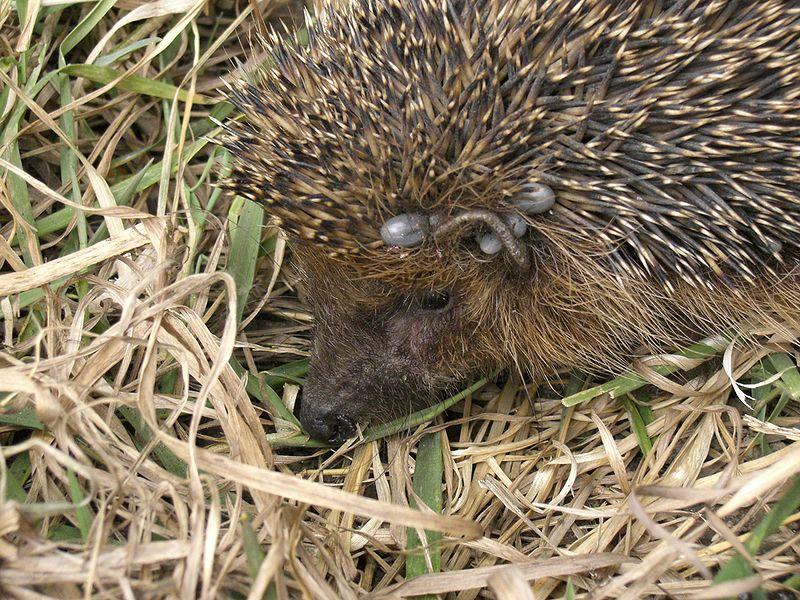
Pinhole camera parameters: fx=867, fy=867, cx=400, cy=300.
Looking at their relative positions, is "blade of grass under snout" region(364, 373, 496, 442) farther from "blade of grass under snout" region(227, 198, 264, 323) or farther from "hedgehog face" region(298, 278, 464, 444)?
"blade of grass under snout" region(227, 198, 264, 323)

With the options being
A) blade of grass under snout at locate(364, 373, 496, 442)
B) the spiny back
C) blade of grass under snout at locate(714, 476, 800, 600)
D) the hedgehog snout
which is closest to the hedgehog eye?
the hedgehog snout

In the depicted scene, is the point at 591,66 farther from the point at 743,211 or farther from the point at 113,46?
the point at 113,46

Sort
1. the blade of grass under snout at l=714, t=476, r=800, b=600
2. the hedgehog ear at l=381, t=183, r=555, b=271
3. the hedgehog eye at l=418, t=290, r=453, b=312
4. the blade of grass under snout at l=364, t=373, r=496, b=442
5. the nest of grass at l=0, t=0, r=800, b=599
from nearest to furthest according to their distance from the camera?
the blade of grass under snout at l=714, t=476, r=800, b=600 < the nest of grass at l=0, t=0, r=800, b=599 < the hedgehog ear at l=381, t=183, r=555, b=271 < the hedgehog eye at l=418, t=290, r=453, b=312 < the blade of grass under snout at l=364, t=373, r=496, b=442

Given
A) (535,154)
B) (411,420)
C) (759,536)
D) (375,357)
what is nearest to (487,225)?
(535,154)

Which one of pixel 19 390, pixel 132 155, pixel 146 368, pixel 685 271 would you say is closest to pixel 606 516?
pixel 685 271

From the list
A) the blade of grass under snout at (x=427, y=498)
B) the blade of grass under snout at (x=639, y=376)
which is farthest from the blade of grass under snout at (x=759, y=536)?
the blade of grass under snout at (x=427, y=498)

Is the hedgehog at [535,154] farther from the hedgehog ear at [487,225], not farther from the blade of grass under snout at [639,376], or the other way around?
the blade of grass under snout at [639,376]

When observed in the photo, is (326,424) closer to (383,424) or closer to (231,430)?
(383,424)
